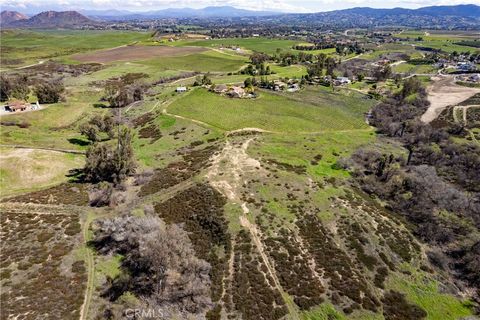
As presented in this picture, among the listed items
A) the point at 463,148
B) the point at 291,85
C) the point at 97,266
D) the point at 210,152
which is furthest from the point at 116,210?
the point at 291,85

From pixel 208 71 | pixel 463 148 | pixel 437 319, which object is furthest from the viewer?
pixel 208 71

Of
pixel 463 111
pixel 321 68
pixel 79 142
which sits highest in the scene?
pixel 321 68

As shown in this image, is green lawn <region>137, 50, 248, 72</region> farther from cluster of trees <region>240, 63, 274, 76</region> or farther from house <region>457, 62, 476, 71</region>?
house <region>457, 62, 476, 71</region>

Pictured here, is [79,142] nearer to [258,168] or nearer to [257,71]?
[258,168]

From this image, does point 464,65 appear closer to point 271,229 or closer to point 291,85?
point 291,85

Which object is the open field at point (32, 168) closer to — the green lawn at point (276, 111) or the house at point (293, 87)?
the green lawn at point (276, 111)

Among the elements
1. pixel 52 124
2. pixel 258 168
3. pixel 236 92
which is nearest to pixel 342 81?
pixel 236 92

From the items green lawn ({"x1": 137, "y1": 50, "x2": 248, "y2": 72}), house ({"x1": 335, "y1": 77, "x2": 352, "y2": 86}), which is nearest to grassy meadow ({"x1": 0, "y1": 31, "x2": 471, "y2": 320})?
house ({"x1": 335, "y1": 77, "x2": 352, "y2": 86})
